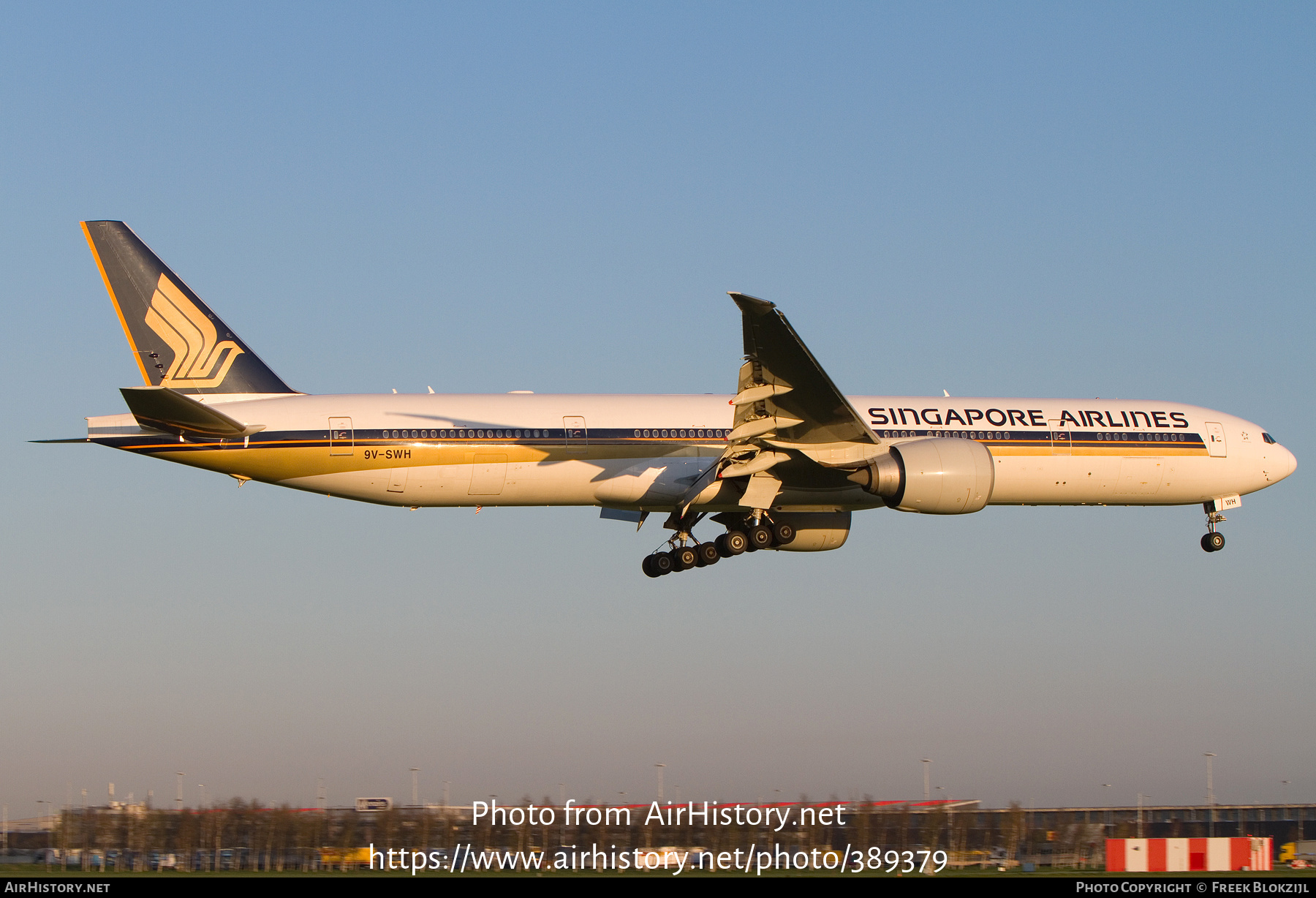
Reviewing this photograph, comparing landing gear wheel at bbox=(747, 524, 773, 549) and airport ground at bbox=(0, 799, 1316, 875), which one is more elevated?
landing gear wheel at bbox=(747, 524, 773, 549)

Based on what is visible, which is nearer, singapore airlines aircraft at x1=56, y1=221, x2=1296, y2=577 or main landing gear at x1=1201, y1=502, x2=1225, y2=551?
singapore airlines aircraft at x1=56, y1=221, x2=1296, y2=577

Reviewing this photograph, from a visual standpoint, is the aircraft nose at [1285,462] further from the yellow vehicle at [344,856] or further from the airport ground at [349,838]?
the yellow vehicle at [344,856]

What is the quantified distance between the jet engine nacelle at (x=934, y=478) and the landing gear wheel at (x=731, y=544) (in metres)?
3.68

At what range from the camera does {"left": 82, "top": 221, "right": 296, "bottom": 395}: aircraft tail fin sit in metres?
28.1

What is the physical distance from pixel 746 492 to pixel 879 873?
761 cm

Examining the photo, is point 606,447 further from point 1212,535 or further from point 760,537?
point 1212,535

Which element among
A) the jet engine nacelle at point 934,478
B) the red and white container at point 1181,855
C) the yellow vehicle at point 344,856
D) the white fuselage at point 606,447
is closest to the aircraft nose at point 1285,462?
the white fuselage at point 606,447

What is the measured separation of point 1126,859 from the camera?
29781 mm

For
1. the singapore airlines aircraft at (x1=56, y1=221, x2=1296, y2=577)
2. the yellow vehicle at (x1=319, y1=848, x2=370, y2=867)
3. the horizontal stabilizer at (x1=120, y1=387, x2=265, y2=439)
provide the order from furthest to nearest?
the yellow vehicle at (x1=319, y1=848, x2=370, y2=867)
the singapore airlines aircraft at (x1=56, y1=221, x2=1296, y2=577)
the horizontal stabilizer at (x1=120, y1=387, x2=265, y2=439)

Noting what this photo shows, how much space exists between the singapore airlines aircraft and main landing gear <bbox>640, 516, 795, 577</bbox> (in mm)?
48

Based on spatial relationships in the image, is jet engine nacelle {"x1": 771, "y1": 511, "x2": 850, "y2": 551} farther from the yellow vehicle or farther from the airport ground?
the yellow vehicle

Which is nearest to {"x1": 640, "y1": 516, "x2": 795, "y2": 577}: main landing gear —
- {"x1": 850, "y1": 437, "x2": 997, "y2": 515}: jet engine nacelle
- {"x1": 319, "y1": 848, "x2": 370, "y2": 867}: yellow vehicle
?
{"x1": 850, "y1": 437, "x2": 997, "y2": 515}: jet engine nacelle

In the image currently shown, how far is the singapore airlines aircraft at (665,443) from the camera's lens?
26062 mm
